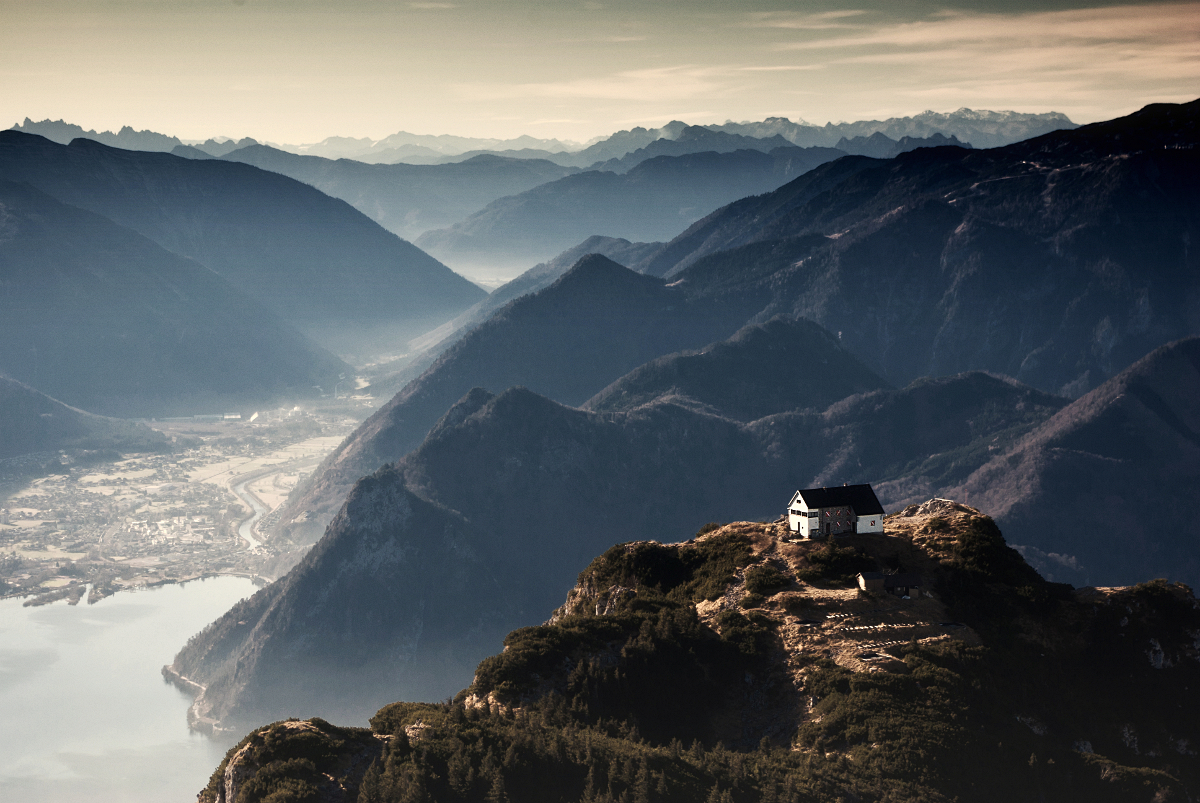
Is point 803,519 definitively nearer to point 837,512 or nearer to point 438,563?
point 837,512

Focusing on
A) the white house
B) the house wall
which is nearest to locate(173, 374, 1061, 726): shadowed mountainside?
the white house

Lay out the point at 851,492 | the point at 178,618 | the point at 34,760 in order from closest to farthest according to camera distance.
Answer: the point at 851,492, the point at 34,760, the point at 178,618

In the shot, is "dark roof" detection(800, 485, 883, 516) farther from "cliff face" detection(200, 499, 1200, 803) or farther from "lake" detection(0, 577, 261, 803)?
"lake" detection(0, 577, 261, 803)

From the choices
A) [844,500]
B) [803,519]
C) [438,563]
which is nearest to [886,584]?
[844,500]

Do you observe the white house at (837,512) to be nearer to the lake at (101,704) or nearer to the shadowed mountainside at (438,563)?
the lake at (101,704)

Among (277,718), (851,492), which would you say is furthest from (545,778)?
(277,718)

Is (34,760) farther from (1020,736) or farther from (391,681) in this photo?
(1020,736)
